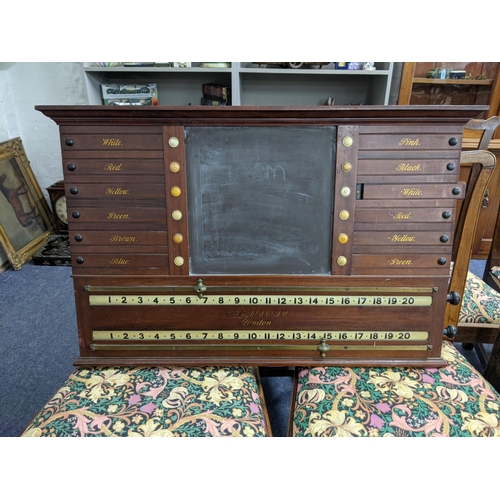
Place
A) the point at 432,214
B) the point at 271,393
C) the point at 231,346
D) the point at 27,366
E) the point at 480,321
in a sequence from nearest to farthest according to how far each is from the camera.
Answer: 1. the point at 432,214
2. the point at 231,346
3. the point at 480,321
4. the point at 271,393
5. the point at 27,366

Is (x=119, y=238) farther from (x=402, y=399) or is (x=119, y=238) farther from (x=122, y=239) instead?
(x=402, y=399)

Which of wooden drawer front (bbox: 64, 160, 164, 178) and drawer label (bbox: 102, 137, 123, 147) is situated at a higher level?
drawer label (bbox: 102, 137, 123, 147)

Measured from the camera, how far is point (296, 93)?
11.8 feet

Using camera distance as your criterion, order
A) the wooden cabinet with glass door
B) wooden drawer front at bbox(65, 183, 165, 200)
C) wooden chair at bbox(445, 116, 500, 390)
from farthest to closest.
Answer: the wooden cabinet with glass door
wooden chair at bbox(445, 116, 500, 390)
wooden drawer front at bbox(65, 183, 165, 200)

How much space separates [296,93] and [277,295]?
2644 mm

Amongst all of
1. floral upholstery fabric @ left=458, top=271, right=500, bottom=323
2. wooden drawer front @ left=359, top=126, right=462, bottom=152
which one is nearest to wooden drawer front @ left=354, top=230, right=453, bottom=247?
wooden drawer front @ left=359, top=126, right=462, bottom=152

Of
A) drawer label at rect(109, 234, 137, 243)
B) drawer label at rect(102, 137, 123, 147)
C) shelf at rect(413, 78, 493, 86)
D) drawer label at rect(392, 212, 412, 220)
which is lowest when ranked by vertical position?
drawer label at rect(109, 234, 137, 243)

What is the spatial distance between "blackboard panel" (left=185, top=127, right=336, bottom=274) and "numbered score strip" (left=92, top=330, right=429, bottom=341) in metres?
0.21

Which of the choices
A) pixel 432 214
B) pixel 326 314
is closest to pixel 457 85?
pixel 432 214

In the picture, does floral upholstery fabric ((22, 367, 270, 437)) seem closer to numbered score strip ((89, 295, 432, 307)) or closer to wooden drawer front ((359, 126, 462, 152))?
numbered score strip ((89, 295, 432, 307))

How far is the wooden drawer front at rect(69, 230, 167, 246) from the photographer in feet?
4.44

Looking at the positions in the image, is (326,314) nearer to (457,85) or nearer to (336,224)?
(336,224)

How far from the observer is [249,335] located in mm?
1441

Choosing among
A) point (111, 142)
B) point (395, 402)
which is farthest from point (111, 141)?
point (395, 402)
